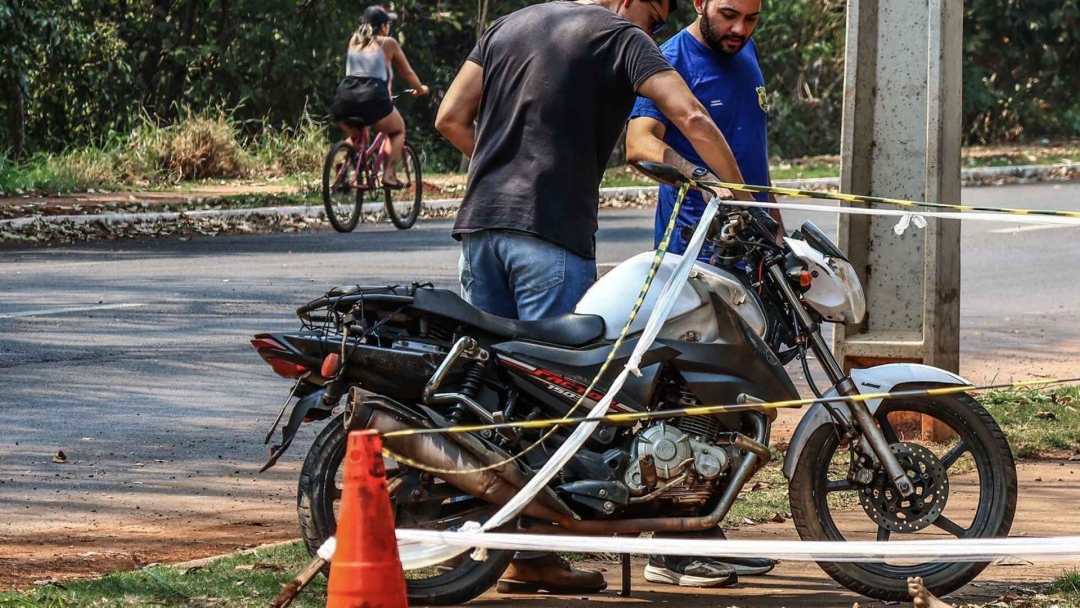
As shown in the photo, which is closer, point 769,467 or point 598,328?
point 598,328

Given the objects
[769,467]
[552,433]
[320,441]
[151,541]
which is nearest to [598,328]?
[552,433]

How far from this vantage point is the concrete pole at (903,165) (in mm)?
7398

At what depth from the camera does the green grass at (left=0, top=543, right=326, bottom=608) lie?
466 centimetres

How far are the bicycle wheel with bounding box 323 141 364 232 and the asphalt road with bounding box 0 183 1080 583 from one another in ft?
1.08

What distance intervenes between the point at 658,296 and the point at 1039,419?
3.88 m

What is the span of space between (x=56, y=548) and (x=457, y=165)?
22.4m

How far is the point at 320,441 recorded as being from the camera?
4832 millimetres

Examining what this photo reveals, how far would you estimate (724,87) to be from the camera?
587 centimetres

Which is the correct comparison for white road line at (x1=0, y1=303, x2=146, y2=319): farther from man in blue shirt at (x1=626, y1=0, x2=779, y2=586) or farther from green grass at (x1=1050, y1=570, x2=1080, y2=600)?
green grass at (x1=1050, y1=570, x2=1080, y2=600)

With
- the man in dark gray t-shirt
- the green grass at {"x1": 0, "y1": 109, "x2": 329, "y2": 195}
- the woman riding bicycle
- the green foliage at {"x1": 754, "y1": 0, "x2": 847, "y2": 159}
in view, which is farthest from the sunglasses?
the green foliage at {"x1": 754, "y1": 0, "x2": 847, "y2": 159}

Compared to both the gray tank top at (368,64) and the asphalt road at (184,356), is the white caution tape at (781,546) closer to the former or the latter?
the asphalt road at (184,356)

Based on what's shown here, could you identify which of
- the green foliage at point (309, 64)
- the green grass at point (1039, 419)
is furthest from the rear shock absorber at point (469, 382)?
the green foliage at point (309, 64)

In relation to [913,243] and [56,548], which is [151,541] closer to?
[56,548]

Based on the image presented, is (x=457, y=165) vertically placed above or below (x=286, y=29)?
below
